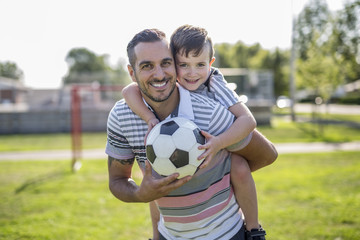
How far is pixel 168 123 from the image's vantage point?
1712 mm

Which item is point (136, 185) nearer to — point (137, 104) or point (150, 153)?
point (150, 153)

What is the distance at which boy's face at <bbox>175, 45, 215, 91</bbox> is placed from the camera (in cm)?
225

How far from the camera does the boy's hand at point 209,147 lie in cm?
165

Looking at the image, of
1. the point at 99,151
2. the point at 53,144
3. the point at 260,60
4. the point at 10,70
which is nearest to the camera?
the point at 99,151

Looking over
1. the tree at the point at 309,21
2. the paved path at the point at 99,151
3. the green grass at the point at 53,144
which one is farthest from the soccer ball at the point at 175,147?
the tree at the point at 309,21

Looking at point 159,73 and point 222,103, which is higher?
point 159,73

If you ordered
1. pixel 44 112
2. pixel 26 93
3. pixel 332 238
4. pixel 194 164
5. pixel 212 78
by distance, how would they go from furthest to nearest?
pixel 26 93 < pixel 44 112 < pixel 332 238 < pixel 212 78 < pixel 194 164

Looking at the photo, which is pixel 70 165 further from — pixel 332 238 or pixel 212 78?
pixel 212 78

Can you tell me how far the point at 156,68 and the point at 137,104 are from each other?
0.87 ft

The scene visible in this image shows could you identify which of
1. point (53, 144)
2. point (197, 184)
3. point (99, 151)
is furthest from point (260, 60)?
point (197, 184)

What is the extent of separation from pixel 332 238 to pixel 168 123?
166 inches

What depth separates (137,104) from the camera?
1935 mm

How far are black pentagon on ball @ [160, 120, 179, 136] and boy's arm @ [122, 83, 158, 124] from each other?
0.30 feet

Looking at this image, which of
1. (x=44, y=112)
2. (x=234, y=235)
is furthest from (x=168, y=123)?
(x=44, y=112)
